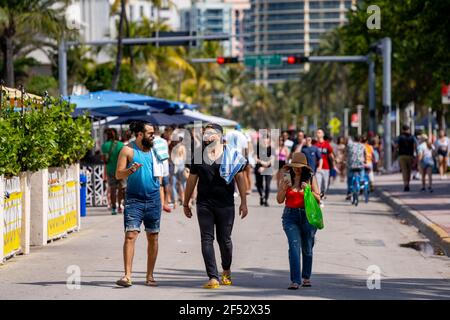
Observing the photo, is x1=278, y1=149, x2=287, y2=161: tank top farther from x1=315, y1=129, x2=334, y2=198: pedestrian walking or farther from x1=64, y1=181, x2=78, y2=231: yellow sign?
x1=64, y1=181, x2=78, y2=231: yellow sign

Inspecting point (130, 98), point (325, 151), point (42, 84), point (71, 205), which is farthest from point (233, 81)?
point (71, 205)

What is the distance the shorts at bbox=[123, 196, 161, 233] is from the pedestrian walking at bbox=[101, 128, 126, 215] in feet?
38.7

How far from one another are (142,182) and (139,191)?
0.10 meters

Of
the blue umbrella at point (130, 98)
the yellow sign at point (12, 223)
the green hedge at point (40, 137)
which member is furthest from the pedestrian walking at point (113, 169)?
the yellow sign at point (12, 223)

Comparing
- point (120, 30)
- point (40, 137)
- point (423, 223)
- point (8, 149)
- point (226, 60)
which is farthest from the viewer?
point (226, 60)

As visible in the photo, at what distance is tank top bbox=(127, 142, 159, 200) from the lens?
12.7m

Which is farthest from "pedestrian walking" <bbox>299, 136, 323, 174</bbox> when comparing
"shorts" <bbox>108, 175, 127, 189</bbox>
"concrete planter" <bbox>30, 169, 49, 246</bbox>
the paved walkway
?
"concrete planter" <bbox>30, 169, 49, 246</bbox>

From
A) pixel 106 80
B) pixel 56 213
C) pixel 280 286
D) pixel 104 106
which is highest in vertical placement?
pixel 106 80

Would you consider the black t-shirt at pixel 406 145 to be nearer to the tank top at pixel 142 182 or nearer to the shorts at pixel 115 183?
the shorts at pixel 115 183

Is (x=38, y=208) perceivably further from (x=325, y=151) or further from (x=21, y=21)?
(x=21, y=21)

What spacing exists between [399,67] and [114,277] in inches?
1545

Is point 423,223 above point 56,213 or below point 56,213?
below

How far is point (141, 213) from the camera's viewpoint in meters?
12.8

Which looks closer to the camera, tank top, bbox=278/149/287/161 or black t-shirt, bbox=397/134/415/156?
tank top, bbox=278/149/287/161
